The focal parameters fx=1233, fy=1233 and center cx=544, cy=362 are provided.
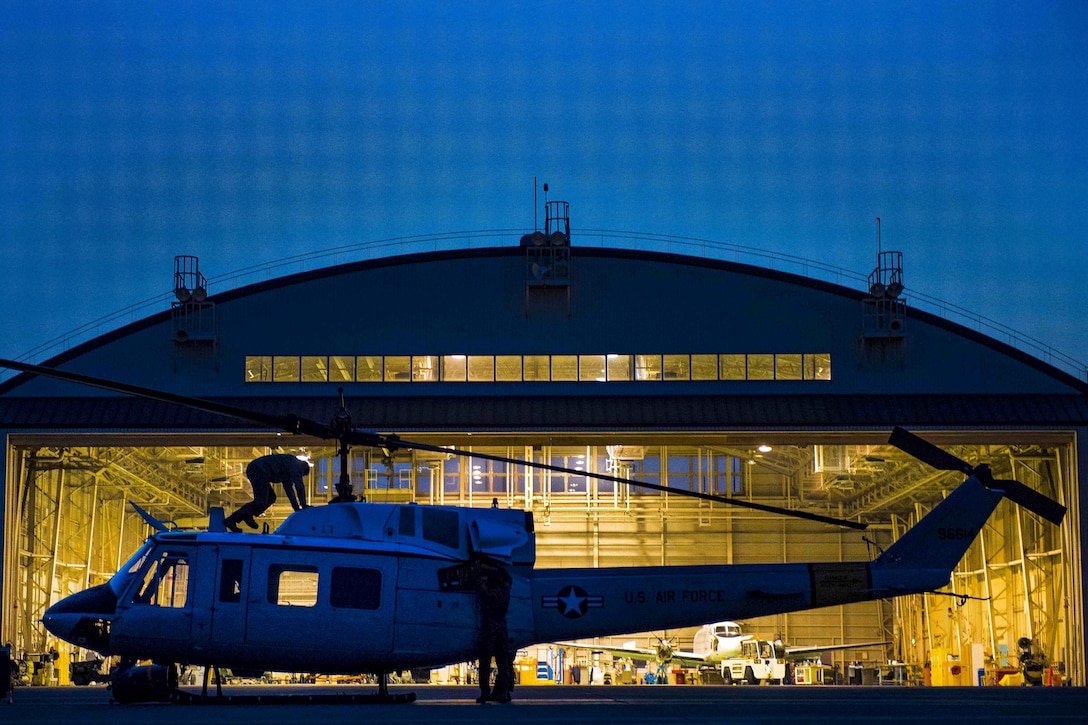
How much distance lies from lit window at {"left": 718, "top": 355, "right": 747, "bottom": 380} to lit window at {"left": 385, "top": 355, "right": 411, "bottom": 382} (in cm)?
840

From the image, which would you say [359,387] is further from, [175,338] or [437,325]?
[175,338]

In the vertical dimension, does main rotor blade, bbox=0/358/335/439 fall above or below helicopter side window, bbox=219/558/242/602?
above

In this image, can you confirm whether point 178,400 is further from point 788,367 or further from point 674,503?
point 674,503

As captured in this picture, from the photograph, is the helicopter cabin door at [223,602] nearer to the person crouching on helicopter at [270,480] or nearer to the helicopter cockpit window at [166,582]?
the helicopter cockpit window at [166,582]

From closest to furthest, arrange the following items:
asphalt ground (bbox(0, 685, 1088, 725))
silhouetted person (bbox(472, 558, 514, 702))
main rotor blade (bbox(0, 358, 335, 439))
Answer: asphalt ground (bbox(0, 685, 1088, 725)) → main rotor blade (bbox(0, 358, 335, 439)) → silhouetted person (bbox(472, 558, 514, 702))

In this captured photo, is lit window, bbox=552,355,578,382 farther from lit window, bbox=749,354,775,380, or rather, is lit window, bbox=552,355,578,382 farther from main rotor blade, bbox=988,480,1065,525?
main rotor blade, bbox=988,480,1065,525

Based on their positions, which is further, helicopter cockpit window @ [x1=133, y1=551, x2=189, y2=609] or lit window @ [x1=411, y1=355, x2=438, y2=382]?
lit window @ [x1=411, y1=355, x2=438, y2=382]

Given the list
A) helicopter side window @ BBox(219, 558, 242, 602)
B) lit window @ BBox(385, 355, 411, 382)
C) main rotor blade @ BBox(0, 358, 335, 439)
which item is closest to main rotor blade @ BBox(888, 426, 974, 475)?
main rotor blade @ BBox(0, 358, 335, 439)

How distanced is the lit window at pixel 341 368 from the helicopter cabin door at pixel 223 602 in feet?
55.3

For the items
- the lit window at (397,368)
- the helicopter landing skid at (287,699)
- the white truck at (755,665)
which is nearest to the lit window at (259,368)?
the lit window at (397,368)

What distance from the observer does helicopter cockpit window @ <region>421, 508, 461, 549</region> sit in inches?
688

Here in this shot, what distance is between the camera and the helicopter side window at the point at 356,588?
54.6 ft

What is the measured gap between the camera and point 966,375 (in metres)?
32.9

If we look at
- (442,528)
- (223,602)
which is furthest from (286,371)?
(223,602)
